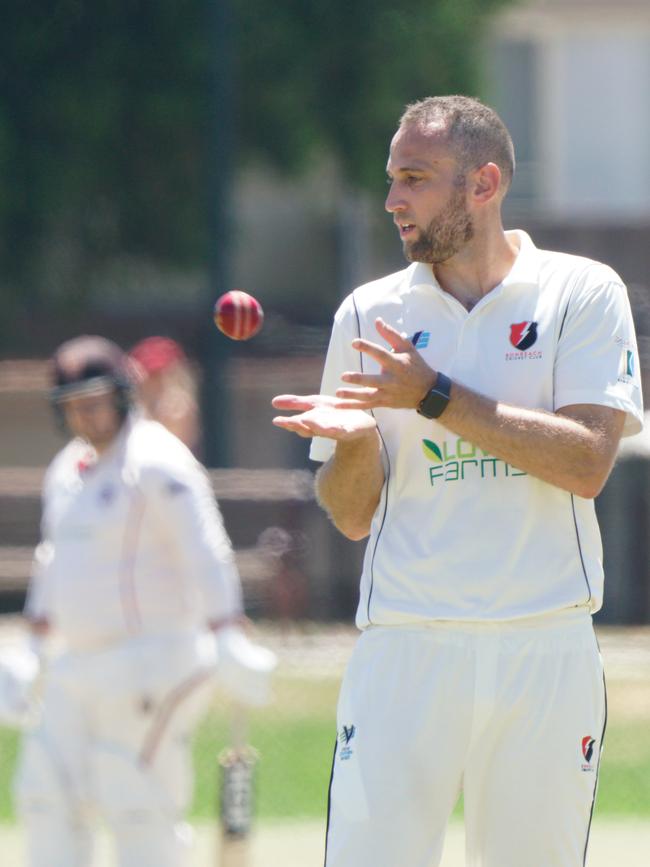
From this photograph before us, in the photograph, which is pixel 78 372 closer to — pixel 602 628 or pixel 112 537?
pixel 112 537

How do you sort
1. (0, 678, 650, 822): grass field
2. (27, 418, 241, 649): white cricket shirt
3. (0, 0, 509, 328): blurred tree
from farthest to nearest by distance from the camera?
(0, 0, 509, 328): blurred tree, (0, 678, 650, 822): grass field, (27, 418, 241, 649): white cricket shirt

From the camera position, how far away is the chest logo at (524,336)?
13.4ft

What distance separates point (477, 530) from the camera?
159 inches

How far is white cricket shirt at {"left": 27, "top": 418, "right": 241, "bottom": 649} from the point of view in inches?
249

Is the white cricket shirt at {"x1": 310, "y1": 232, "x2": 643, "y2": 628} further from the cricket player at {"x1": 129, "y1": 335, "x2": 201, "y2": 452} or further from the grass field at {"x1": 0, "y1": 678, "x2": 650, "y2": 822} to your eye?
the grass field at {"x1": 0, "y1": 678, "x2": 650, "y2": 822}

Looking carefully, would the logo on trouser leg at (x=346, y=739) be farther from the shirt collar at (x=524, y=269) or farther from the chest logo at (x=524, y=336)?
the shirt collar at (x=524, y=269)

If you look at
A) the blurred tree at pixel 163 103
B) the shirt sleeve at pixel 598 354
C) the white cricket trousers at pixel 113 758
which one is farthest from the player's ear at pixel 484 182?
the blurred tree at pixel 163 103

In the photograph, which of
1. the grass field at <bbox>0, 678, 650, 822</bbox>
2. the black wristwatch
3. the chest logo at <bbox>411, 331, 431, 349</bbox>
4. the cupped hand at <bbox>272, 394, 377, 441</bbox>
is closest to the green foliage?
the grass field at <bbox>0, 678, 650, 822</bbox>

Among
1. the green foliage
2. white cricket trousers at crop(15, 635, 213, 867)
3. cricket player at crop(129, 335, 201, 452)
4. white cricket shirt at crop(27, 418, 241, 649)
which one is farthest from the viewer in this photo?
the green foliage

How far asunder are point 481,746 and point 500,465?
61cm

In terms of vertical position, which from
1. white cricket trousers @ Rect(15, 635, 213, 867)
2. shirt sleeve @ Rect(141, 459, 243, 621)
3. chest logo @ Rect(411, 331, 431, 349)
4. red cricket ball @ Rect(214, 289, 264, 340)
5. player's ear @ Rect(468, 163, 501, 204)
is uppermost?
player's ear @ Rect(468, 163, 501, 204)

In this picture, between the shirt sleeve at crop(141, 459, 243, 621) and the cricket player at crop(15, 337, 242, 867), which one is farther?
the shirt sleeve at crop(141, 459, 243, 621)

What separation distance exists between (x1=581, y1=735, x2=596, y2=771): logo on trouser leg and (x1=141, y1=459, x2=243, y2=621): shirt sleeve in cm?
253

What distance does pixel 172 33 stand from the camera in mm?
16609
